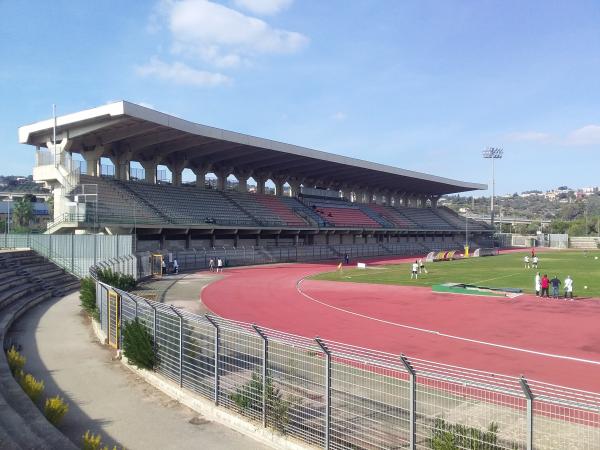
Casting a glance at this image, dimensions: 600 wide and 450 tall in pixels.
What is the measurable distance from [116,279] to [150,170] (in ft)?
106

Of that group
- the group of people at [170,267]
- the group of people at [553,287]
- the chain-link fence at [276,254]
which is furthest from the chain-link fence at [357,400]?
Answer: the group of people at [170,267]

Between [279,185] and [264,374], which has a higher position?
[279,185]

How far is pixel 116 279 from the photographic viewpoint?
24062 mm

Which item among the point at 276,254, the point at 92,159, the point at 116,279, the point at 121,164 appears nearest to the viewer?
the point at 116,279

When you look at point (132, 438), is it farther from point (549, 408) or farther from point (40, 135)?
point (40, 135)

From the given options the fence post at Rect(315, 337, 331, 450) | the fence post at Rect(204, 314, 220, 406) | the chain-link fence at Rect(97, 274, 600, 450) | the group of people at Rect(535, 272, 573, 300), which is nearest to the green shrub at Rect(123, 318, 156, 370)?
the chain-link fence at Rect(97, 274, 600, 450)

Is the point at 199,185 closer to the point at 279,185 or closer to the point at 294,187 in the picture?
the point at 279,185

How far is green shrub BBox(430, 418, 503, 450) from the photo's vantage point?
6.29 meters

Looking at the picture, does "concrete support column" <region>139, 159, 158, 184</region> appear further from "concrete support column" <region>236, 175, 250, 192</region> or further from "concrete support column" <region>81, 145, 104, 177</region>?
"concrete support column" <region>236, 175, 250, 192</region>

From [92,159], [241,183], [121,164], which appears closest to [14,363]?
[92,159]

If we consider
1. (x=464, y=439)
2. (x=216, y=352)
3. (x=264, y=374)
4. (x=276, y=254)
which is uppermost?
(x=216, y=352)

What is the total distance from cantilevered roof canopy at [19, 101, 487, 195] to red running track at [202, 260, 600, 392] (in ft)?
54.3

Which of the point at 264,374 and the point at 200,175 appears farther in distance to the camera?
the point at 200,175

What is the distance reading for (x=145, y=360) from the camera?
11.9 meters
